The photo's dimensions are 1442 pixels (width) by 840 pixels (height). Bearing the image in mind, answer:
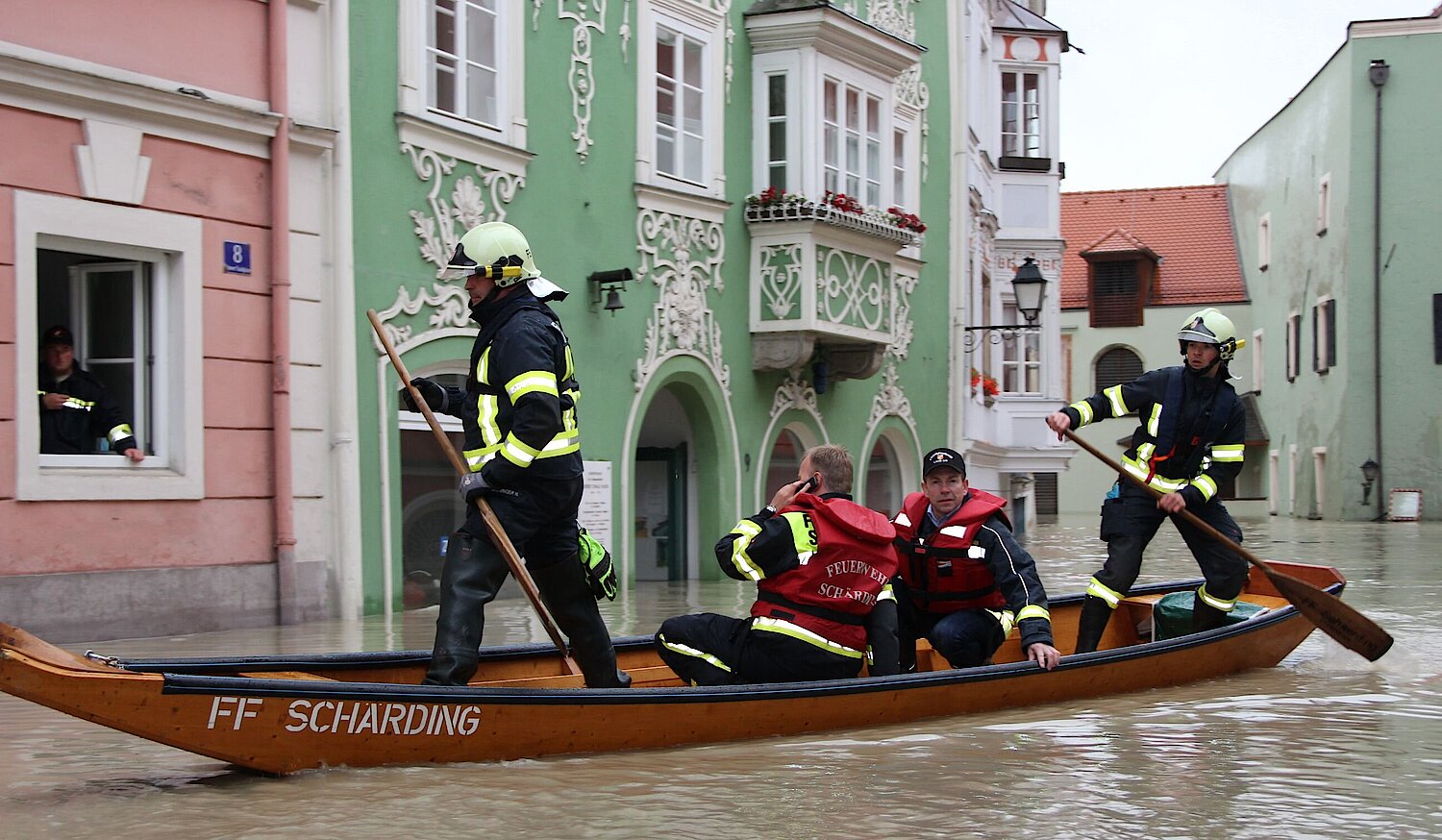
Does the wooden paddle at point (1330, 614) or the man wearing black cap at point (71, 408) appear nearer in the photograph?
the wooden paddle at point (1330, 614)

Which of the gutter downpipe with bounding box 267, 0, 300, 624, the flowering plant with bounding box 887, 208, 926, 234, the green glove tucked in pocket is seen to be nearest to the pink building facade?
the gutter downpipe with bounding box 267, 0, 300, 624

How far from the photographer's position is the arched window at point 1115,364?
55.9 meters

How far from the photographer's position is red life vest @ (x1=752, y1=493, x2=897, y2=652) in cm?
762

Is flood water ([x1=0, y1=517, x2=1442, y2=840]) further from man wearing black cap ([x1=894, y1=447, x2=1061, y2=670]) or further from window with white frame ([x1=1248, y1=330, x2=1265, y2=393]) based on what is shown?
window with white frame ([x1=1248, y1=330, x2=1265, y2=393])

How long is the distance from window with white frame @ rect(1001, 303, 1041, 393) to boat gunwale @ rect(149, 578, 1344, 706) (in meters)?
21.5

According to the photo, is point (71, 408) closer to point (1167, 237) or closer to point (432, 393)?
point (432, 393)

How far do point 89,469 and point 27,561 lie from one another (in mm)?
798

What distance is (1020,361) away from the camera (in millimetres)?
31266

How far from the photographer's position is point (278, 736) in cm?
636

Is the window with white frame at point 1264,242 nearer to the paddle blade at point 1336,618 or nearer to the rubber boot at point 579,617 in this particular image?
the paddle blade at point 1336,618

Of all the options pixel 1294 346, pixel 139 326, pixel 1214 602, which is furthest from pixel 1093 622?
pixel 1294 346

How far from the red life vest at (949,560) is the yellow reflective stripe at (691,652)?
1369 millimetres

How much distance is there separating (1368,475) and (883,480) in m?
21.2

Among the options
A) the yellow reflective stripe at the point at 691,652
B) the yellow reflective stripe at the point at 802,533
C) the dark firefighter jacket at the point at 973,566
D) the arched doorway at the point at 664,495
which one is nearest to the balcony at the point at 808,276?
the arched doorway at the point at 664,495
